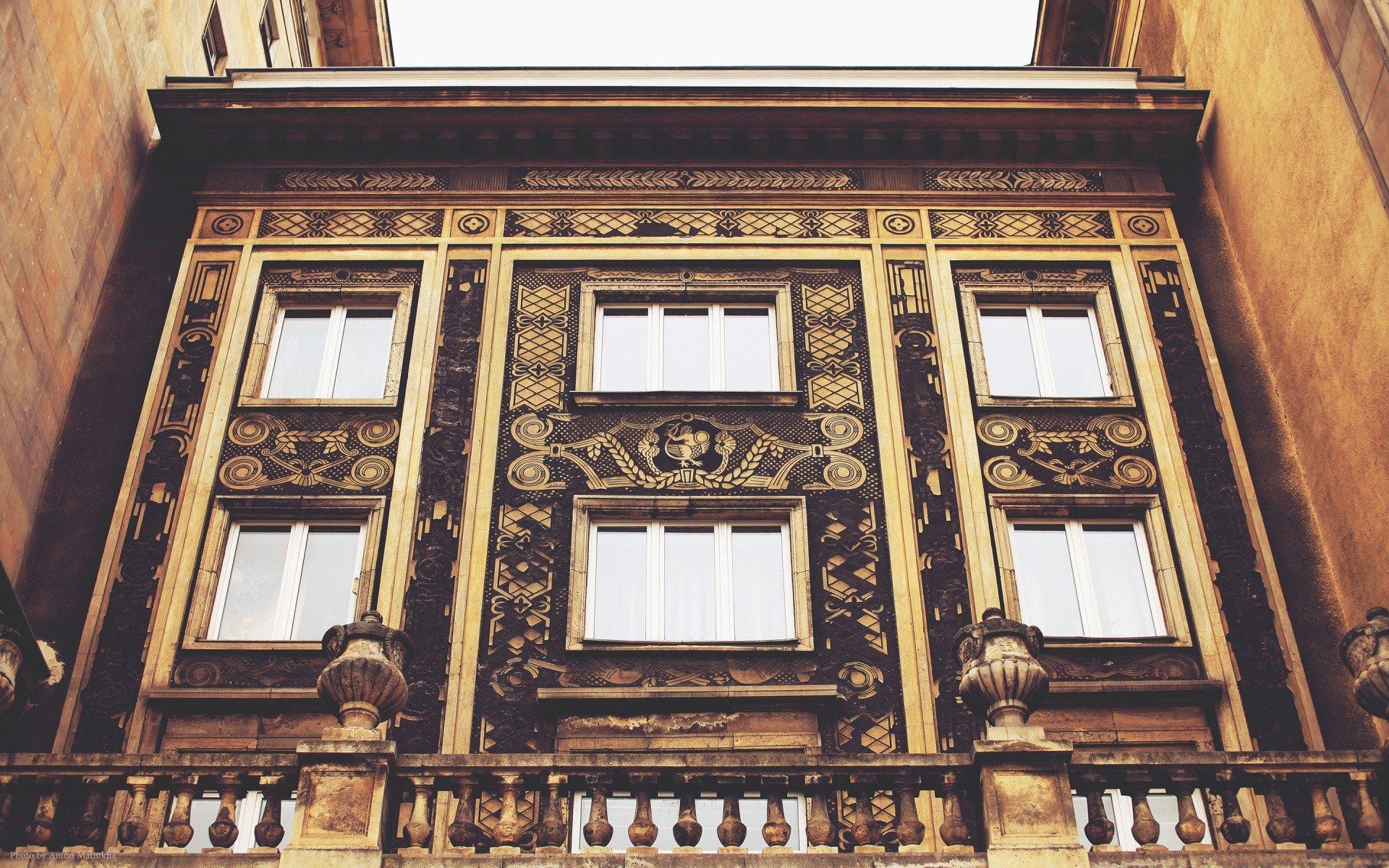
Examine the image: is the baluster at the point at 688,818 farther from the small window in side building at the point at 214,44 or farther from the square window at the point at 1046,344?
the small window in side building at the point at 214,44

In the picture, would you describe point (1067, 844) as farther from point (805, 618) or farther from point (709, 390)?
point (709, 390)

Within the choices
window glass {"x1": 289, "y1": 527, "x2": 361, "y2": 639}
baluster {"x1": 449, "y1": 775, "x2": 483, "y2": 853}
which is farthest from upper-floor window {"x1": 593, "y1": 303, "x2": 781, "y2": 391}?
baluster {"x1": 449, "y1": 775, "x2": 483, "y2": 853}

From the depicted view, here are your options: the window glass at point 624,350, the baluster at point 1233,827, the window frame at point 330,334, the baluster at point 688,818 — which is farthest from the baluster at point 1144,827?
the window frame at point 330,334

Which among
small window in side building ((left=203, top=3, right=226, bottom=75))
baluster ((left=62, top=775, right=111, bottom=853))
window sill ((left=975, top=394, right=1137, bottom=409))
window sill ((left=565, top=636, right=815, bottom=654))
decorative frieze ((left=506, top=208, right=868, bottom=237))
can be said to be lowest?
baluster ((left=62, top=775, right=111, bottom=853))

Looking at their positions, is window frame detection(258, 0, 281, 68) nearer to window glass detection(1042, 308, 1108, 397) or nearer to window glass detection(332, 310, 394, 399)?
window glass detection(332, 310, 394, 399)

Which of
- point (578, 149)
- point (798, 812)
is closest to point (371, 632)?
point (798, 812)

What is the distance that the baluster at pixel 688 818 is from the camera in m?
10.5

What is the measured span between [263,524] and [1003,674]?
27.9 ft

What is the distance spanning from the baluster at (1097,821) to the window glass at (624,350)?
775 cm

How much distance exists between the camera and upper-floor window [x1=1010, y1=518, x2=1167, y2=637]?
1482cm

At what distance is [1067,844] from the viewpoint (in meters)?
10.2

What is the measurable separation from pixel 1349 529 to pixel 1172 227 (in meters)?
5.36

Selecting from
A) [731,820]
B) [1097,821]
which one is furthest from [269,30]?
[1097,821]

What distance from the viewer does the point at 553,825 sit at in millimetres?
10570
